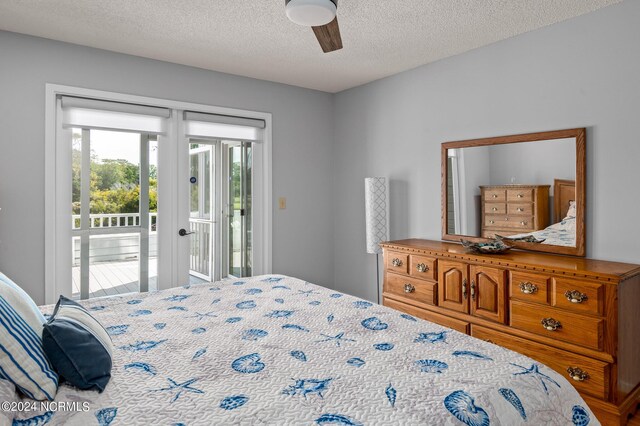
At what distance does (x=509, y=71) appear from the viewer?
301cm

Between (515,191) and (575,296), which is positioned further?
(515,191)

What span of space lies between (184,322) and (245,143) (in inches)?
97.0

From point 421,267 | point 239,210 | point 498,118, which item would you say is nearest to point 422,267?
point 421,267

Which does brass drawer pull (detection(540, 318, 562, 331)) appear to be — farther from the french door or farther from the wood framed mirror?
the french door

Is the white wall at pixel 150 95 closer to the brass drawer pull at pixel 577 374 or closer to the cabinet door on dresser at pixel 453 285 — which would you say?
the cabinet door on dresser at pixel 453 285

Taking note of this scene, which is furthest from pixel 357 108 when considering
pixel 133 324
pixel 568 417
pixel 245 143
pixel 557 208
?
pixel 568 417

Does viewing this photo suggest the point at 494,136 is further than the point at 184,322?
Yes

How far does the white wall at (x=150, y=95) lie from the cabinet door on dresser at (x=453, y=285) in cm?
177

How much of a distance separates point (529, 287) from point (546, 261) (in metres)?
0.21

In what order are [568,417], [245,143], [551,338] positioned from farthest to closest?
[245,143]
[551,338]
[568,417]

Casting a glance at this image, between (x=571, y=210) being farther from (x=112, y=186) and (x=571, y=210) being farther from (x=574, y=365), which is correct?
(x=112, y=186)

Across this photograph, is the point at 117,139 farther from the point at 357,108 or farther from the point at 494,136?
the point at 494,136

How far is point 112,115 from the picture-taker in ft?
10.7

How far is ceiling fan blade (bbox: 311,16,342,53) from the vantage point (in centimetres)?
204
